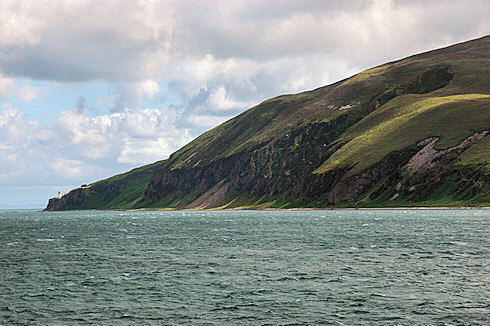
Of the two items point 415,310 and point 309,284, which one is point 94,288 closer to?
point 309,284

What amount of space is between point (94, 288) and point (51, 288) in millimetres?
4205

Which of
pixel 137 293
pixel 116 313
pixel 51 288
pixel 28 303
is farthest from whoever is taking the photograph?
pixel 51 288

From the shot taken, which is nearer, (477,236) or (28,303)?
(28,303)

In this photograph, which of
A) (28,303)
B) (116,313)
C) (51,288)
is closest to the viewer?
Answer: (116,313)

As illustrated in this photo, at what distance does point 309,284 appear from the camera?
43219mm

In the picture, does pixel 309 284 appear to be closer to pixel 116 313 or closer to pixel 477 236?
pixel 116 313

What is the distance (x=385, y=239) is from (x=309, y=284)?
41.0 m

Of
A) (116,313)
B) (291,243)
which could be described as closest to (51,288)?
(116,313)

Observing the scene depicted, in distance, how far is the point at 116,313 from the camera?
114 feet

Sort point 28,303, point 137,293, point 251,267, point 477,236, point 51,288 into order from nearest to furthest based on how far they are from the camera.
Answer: point 28,303, point 137,293, point 51,288, point 251,267, point 477,236

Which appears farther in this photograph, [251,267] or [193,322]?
[251,267]

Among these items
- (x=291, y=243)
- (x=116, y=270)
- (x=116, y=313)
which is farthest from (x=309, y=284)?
(x=291, y=243)

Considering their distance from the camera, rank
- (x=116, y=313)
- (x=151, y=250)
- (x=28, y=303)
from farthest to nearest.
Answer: (x=151, y=250) → (x=28, y=303) → (x=116, y=313)

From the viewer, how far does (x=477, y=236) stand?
3142 inches
